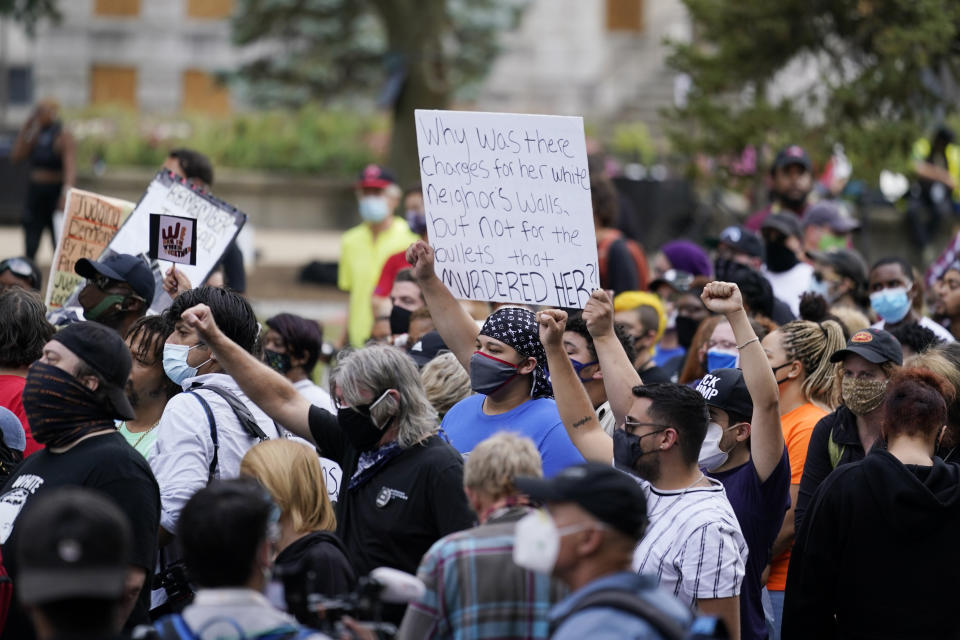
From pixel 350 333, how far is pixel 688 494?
6.06 meters

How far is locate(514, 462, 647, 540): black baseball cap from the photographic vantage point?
338 centimetres

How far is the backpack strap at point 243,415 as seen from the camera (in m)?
5.02

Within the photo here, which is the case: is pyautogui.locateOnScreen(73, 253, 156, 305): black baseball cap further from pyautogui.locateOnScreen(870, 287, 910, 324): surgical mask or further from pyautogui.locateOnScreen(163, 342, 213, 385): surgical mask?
pyautogui.locateOnScreen(870, 287, 910, 324): surgical mask

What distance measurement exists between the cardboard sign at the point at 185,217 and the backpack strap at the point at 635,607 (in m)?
3.92

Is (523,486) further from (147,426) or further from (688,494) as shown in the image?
(147,426)

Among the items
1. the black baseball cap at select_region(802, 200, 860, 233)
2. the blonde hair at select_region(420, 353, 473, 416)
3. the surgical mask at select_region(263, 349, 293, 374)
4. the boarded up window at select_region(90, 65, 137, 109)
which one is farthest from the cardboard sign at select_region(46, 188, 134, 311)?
the boarded up window at select_region(90, 65, 137, 109)

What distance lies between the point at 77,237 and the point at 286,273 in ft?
41.4

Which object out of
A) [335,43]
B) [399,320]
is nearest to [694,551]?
[399,320]

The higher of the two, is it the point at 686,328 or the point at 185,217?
the point at 185,217

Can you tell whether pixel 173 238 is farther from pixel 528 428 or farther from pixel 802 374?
pixel 802 374

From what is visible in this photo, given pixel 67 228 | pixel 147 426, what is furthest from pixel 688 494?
pixel 67 228

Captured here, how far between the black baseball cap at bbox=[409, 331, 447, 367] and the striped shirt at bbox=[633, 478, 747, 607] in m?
2.62

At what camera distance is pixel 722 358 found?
6719mm

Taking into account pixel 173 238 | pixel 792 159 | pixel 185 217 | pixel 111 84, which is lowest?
pixel 173 238
